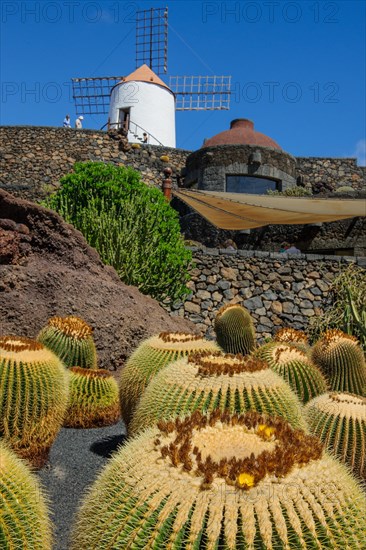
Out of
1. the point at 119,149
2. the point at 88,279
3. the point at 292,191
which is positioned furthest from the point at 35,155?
the point at 88,279

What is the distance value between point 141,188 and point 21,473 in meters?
8.43

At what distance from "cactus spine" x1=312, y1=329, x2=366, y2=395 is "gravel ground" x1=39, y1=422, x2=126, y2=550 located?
2.07 metres

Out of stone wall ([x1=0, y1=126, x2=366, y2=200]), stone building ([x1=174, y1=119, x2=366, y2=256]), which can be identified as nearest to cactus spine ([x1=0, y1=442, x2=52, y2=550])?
stone building ([x1=174, y1=119, x2=366, y2=256])

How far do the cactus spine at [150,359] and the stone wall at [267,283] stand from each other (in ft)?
26.8

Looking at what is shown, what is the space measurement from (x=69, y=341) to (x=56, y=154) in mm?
19856

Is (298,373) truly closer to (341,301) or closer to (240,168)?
(341,301)

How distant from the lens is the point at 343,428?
382 cm

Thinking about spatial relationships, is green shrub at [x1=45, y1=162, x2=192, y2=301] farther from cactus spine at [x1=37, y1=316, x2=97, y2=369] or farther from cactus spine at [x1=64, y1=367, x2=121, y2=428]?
cactus spine at [x1=64, y1=367, x2=121, y2=428]

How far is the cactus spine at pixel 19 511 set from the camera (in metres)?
1.97

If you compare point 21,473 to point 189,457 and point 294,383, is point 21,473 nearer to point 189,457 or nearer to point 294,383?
point 189,457

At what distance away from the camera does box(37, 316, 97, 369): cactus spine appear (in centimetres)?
532

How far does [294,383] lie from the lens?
475 cm

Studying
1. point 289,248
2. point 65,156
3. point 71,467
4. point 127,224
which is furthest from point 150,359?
point 65,156

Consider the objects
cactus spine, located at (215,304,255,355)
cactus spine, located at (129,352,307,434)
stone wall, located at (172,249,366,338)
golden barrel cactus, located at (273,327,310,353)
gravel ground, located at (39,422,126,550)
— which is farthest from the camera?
stone wall, located at (172,249,366,338)
